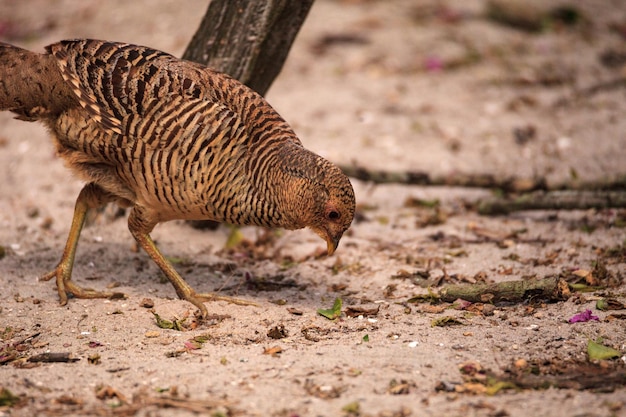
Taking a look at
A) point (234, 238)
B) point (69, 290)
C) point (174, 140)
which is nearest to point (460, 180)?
point (234, 238)

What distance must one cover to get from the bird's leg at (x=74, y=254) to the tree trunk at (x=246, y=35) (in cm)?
138

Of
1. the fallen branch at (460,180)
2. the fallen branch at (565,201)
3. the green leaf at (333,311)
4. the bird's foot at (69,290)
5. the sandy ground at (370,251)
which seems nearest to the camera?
the sandy ground at (370,251)

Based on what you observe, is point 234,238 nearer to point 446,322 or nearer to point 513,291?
point 446,322

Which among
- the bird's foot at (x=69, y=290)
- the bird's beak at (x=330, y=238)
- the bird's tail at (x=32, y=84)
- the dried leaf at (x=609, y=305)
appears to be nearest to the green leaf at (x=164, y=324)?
the bird's foot at (x=69, y=290)

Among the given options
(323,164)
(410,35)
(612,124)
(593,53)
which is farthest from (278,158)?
(593,53)

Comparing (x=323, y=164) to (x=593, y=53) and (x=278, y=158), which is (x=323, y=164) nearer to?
(x=278, y=158)

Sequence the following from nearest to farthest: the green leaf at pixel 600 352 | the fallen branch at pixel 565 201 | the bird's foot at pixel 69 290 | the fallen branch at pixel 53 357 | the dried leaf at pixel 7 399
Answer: the dried leaf at pixel 7 399 → the green leaf at pixel 600 352 → the fallen branch at pixel 53 357 → the bird's foot at pixel 69 290 → the fallen branch at pixel 565 201

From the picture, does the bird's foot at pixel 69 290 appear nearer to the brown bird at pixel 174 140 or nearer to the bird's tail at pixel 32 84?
the brown bird at pixel 174 140

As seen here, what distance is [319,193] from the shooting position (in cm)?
499

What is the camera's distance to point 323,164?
5.03 m

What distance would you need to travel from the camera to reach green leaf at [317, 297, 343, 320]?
205 inches

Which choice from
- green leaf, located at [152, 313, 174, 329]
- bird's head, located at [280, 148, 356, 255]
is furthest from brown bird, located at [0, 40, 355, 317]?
green leaf, located at [152, 313, 174, 329]

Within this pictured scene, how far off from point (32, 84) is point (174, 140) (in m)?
1.21

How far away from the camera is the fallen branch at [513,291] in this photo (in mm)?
5270
